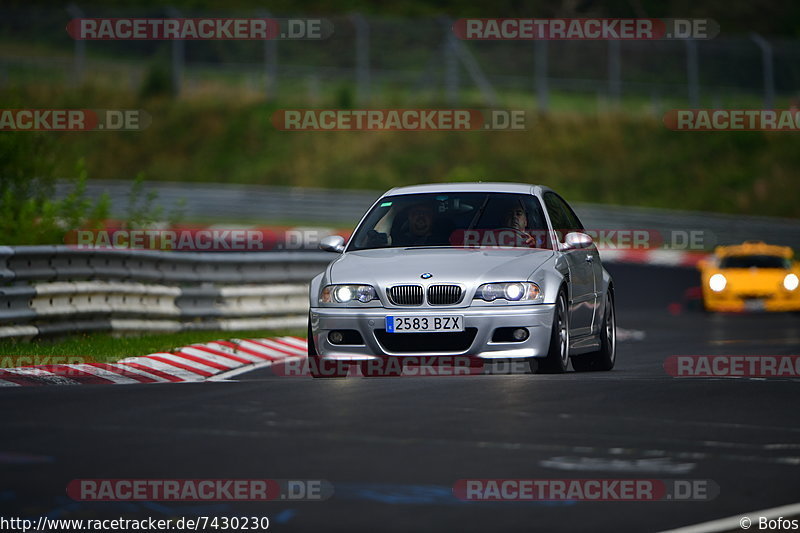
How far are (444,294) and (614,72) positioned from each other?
35856 mm

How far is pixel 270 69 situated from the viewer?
48.8 metres

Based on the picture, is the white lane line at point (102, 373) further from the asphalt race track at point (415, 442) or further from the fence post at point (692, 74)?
the fence post at point (692, 74)

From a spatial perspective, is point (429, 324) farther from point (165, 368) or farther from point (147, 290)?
point (147, 290)

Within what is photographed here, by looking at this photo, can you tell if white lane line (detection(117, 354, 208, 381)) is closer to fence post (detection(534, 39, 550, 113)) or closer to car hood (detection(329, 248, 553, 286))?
car hood (detection(329, 248, 553, 286))

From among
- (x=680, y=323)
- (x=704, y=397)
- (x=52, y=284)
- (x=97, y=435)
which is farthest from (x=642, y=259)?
(x=97, y=435)

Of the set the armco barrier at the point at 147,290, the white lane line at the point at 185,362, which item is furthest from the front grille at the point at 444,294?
the armco barrier at the point at 147,290

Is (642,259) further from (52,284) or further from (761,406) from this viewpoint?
(761,406)

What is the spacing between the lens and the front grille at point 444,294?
1162 cm

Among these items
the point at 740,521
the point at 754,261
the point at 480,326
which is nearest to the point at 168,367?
the point at 480,326

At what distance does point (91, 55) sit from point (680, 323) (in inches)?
1377

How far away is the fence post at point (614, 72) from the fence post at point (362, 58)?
22.7 ft

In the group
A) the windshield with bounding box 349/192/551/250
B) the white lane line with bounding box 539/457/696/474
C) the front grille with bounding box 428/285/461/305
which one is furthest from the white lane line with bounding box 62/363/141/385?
the white lane line with bounding box 539/457/696/474

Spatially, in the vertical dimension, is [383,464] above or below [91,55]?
below

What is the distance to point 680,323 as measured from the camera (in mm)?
23781
